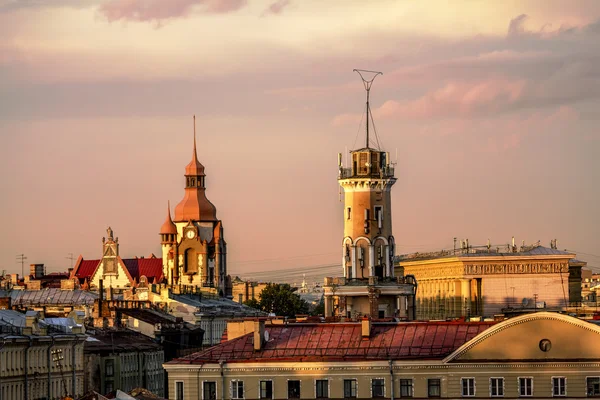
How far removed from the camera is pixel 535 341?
338 feet

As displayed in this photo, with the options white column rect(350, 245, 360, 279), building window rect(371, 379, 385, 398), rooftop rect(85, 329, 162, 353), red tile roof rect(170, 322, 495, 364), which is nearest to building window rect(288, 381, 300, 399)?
red tile roof rect(170, 322, 495, 364)

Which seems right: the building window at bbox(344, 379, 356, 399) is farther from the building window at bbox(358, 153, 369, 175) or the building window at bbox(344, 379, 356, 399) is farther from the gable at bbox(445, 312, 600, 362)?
the building window at bbox(358, 153, 369, 175)

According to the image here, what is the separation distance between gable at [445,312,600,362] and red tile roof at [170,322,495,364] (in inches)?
67.0

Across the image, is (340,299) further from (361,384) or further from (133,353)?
(133,353)

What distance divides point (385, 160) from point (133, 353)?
37377mm

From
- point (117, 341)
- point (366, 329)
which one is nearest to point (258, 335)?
point (366, 329)

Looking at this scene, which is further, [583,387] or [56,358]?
[56,358]

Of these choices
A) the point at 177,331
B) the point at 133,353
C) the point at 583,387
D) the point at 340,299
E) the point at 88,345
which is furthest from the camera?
the point at 177,331

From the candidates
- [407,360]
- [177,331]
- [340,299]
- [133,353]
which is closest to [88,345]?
[133,353]

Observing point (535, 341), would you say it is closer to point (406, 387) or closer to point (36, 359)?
point (406, 387)

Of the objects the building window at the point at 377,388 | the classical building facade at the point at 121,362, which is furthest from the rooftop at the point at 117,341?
the building window at the point at 377,388

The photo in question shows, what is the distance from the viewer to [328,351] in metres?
106

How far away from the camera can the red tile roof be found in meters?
105

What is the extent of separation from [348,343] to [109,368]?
50.1m
